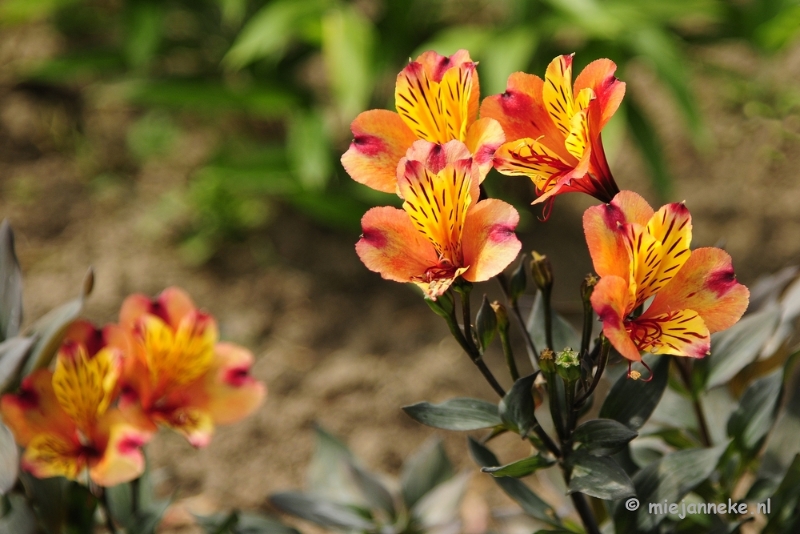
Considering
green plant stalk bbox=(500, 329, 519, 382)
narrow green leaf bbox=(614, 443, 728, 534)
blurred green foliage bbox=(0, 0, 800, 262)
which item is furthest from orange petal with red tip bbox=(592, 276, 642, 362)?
blurred green foliage bbox=(0, 0, 800, 262)

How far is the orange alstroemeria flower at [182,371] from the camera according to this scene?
0.70m

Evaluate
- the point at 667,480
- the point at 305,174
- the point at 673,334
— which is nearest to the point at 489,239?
the point at 673,334

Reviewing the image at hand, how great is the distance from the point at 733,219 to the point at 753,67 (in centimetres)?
50

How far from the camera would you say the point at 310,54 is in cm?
192

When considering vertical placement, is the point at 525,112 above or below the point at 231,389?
above

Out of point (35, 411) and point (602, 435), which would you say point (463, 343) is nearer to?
point (602, 435)

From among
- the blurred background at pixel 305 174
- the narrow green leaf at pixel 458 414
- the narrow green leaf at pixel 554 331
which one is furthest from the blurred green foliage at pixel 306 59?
the narrow green leaf at pixel 458 414

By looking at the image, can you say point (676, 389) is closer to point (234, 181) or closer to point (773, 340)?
point (773, 340)

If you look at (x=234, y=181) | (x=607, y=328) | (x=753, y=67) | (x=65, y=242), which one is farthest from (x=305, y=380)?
(x=753, y=67)

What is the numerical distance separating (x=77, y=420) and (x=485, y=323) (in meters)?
0.37

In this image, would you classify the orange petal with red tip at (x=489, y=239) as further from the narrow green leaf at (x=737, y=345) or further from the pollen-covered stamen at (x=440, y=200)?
the narrow green leaf at (x=737, y=345)

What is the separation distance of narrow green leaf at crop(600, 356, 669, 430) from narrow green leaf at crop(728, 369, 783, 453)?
0.53ft

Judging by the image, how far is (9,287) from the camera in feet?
2.43

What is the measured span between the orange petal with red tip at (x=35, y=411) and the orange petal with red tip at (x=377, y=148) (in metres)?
0.34
